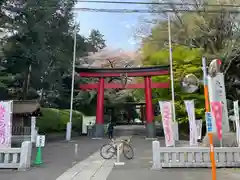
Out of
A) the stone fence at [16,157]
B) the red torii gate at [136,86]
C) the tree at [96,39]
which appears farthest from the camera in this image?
the tree at [96,39]

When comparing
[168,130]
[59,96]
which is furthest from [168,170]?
[59,96]

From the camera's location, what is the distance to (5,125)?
1166cm

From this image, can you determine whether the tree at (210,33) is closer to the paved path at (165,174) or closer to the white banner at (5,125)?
the paved path at (165,174)

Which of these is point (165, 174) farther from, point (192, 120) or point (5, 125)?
point (5, 125)

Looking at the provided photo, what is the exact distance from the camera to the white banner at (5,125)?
452 inches

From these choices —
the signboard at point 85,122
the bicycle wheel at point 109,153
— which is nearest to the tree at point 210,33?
the signboard at point 85,122

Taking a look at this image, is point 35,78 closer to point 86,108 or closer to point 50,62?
point 50,62

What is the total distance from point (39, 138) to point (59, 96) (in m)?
23.5

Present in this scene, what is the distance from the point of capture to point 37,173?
957 cm

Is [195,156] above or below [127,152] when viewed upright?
above

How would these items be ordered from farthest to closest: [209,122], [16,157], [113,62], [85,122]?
[113,62]
[85,122]
[16,157]
[209,122]

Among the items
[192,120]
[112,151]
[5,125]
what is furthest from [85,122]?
[5,125]

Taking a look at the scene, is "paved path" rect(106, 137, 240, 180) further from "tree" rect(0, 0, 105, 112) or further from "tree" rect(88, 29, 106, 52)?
"tree" rect(88, 29, 106, 52)

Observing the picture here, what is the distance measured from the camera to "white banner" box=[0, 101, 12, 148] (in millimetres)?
11471
